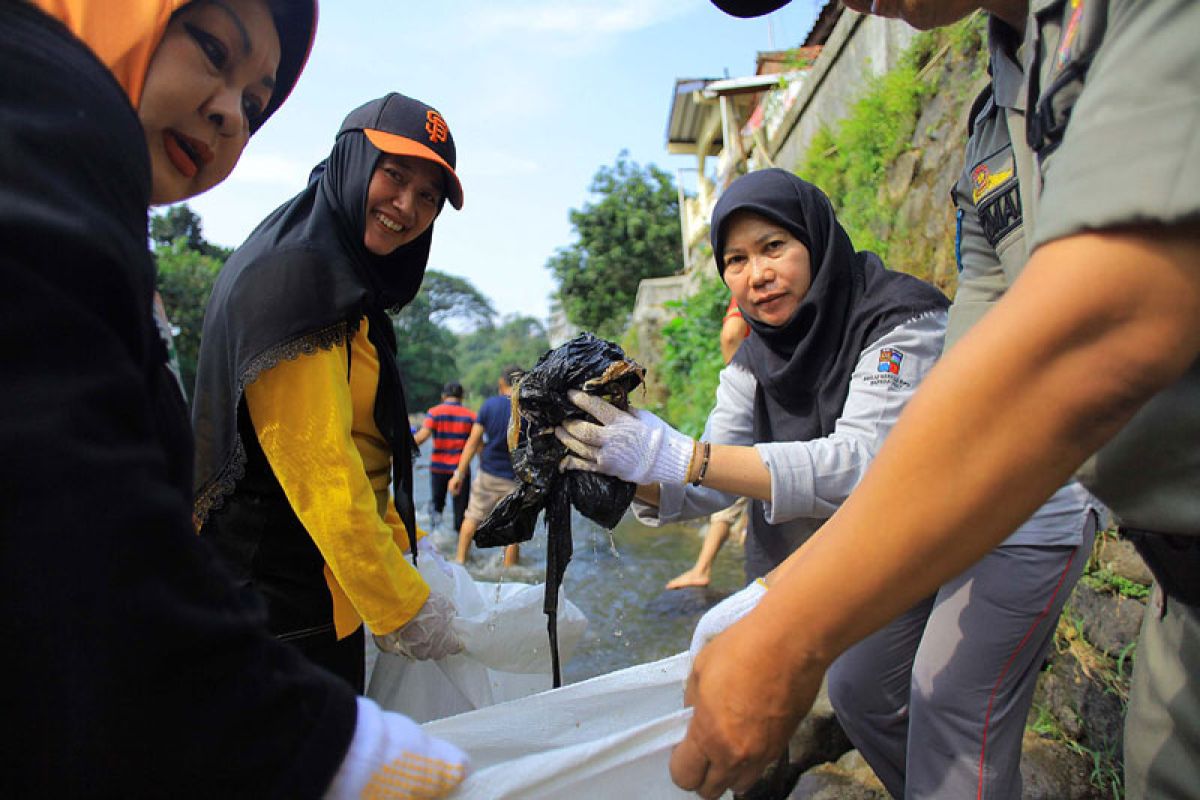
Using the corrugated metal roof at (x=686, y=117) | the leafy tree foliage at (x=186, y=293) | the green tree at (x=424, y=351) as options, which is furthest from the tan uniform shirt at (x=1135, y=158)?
the green tree at (x=424, y=351)

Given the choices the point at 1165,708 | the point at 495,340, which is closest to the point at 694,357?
the point at 1165,708

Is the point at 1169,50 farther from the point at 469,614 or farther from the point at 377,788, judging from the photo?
the point at 469,614

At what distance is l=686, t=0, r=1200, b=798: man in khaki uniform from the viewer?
0.63 m

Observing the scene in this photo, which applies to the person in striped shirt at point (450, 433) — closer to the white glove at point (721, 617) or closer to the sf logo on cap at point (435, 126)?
the sf logo on cap at point (435, 126)

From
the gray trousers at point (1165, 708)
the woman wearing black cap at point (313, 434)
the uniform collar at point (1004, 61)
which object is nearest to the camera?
the gray trousers at point (1165, 708)

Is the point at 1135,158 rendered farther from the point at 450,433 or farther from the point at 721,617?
the point at 450,433

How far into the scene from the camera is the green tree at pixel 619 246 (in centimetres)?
2241

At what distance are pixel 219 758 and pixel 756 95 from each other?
18.0 meters

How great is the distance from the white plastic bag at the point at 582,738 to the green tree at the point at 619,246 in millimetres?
20797

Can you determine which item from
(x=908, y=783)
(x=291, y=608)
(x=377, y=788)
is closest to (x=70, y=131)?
(x=377, y=788)

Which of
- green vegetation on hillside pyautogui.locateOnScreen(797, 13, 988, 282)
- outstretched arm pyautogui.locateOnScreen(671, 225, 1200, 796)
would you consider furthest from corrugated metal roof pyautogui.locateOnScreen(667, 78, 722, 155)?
outstretched arm pyautogui.locateOnScreen(671, 225, 1200, 796)

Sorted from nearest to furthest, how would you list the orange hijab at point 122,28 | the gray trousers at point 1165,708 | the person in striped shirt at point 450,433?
1. the orange hijab at point 122,28
2. the gray trousers at point 1165,708
3. the person in striped shirt at point 450,433

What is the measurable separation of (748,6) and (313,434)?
1524 mm

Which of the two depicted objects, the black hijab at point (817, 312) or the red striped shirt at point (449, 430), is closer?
the black hijab at point (817, 312)
